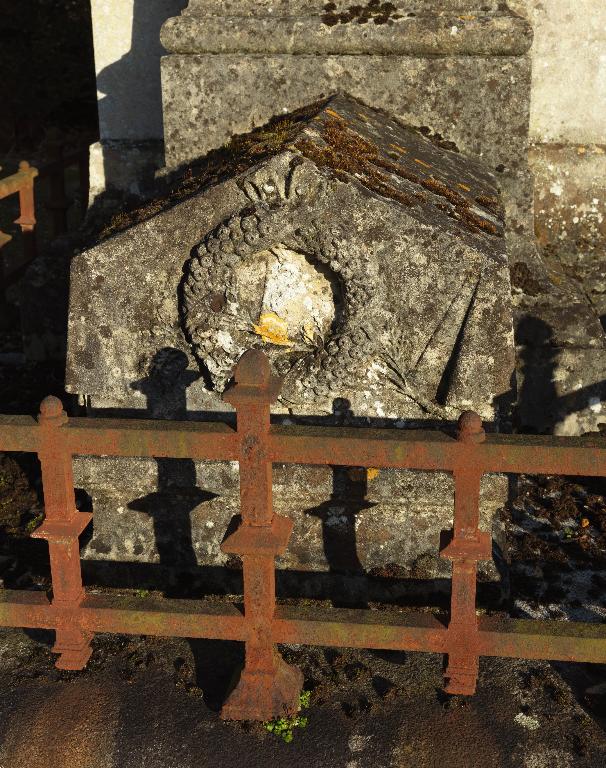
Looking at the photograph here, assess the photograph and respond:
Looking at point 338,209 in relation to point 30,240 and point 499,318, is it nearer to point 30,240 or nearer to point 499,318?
point 499,318

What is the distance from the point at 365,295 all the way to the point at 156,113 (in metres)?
3.69

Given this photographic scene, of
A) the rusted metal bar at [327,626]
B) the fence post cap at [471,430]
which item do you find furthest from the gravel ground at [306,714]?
the fence post cap at [471,430]

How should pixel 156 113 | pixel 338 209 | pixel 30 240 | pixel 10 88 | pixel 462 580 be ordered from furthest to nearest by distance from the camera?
pixel 10 88 → pixel 30 240 → pixel 156 113 → pixel 338 209 → pixel 462 580

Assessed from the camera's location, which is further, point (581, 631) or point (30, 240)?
point (30, 240)

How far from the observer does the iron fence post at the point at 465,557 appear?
319 centimetres

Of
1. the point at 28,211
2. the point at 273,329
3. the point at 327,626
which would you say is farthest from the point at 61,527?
the point at 28,211

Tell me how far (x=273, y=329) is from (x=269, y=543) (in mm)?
1125

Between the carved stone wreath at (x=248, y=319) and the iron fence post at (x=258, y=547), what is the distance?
71 cm

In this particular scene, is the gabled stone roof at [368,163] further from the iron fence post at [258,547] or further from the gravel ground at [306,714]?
the gravel ground at [306,714]

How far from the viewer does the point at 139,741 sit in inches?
135

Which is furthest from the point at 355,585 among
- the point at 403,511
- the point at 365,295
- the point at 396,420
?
the point at 365,295

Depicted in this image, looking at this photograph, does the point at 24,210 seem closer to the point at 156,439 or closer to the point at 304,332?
the point at 304,332

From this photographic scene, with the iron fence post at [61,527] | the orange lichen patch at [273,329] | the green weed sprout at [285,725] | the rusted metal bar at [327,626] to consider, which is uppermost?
the orange lichen patch at [273,329]

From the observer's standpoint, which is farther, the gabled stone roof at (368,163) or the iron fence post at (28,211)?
the iron fence post at (28,211)
